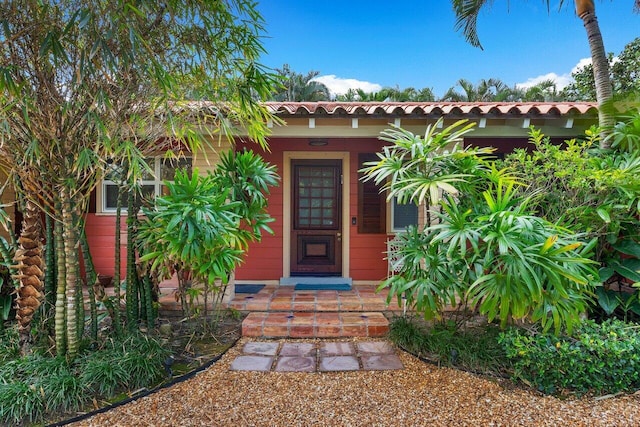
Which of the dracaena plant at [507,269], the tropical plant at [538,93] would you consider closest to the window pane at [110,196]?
the dracaena plant at [507,269]

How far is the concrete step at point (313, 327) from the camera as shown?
14.0 ft

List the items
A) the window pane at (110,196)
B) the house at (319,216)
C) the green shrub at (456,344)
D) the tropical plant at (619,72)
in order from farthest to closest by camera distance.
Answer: the tropical plant at (619,72) → the window pane at (110,196) → the house at (319,216) → the green shrub at (456,344)

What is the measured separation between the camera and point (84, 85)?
8.84 feet

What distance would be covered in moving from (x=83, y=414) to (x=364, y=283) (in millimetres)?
4649

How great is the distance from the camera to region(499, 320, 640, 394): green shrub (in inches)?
119

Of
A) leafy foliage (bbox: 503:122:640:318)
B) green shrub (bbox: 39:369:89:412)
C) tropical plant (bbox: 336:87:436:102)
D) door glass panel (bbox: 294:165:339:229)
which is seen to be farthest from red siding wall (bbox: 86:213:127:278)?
tropical plant (bbox: 336:87:436:102)

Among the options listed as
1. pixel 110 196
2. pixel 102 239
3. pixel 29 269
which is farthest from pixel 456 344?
pixel 110 196

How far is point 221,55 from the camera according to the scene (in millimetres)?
3332

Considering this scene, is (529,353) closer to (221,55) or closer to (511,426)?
(511,426)

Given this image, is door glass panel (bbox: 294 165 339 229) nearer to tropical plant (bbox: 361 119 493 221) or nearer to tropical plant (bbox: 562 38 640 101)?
tropical plant (bbox: 361 119 493 221)

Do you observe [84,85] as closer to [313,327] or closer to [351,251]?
[313,327]

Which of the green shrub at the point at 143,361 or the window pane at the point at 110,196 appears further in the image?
the window pane at the point at 110,196

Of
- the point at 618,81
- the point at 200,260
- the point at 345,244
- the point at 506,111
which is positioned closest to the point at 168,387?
the point at 200,260

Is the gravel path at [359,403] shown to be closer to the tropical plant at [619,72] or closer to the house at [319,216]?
the house at [319,216]
